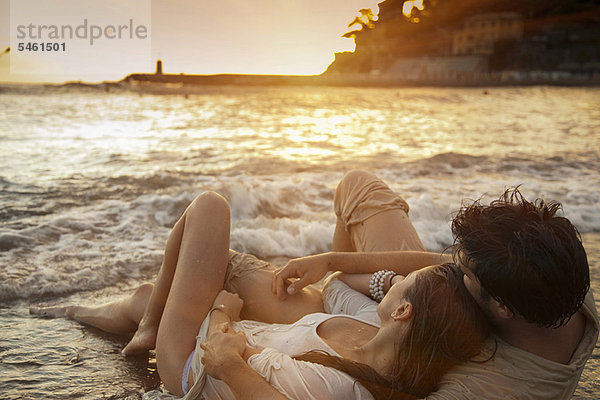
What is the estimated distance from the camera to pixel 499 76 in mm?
60562

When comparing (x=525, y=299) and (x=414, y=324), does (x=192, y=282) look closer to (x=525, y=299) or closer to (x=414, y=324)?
(x=414, y=324)

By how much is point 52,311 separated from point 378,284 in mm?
1824

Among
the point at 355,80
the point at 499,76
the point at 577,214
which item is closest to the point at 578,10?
the point at 499,76

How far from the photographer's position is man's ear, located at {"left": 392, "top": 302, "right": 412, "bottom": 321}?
1.49 metres

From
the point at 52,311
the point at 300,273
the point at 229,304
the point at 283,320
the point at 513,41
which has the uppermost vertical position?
the point at 513,41

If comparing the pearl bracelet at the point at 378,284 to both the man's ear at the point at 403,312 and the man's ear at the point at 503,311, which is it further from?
the man's ear at the point at 503,311

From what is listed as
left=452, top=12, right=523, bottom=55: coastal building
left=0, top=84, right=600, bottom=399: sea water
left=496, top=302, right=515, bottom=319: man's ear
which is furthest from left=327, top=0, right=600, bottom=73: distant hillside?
left=496, top=302, right=515, bottom=319: man's ear

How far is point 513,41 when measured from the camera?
63.1 metres

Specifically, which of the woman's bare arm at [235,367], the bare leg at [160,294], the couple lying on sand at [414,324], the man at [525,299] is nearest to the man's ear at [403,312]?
the couple lying on sand at [414,324]

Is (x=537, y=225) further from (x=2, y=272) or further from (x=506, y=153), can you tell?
(x=506, y=153)

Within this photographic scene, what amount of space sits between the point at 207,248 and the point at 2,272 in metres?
1.98

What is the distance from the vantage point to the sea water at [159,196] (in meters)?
2.45

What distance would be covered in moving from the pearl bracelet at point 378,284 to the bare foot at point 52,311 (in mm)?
1705

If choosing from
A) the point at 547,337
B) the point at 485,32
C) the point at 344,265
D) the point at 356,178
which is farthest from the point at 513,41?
the point at 547,337
